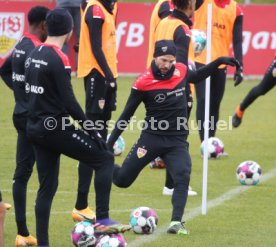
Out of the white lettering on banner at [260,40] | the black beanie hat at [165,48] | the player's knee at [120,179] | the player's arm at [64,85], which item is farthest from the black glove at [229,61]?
the white lettering on banner at [260,40]

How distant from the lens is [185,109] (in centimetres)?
995

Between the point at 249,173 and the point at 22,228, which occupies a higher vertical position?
the point at 22,228

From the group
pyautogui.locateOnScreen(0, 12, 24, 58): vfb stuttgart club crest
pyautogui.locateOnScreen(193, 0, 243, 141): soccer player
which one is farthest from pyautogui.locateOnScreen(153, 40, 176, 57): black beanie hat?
pyautogui.locateOnScreen(0, 12, 24, 58): vfb stuttgart club crest

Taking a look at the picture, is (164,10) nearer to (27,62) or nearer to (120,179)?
(120,179)

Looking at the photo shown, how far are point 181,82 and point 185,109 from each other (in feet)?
1.01

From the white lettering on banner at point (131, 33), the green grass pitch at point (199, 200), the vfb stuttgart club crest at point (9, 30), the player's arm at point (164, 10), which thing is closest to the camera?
the green grass pitch at point (199, 200)

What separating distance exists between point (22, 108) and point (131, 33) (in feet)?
46.0

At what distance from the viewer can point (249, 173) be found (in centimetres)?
1223

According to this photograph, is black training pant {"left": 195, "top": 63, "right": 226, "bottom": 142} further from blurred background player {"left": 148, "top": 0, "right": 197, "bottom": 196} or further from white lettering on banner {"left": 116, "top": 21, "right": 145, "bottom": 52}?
white lettering on banner {"left": 116, "top": 21, "right": 145, "bottom": 52}

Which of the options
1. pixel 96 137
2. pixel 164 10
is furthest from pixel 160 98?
pixel 164 10

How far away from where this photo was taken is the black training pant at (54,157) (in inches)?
330

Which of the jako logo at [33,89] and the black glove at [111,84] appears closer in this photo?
the jako logo at [33,89]

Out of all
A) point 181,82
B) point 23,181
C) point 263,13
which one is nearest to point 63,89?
point 23,181

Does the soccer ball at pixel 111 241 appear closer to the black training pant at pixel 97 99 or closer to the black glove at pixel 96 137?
the black glove at pixel 96 137
